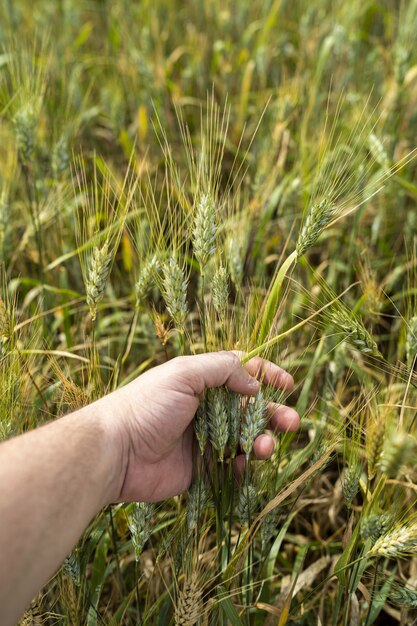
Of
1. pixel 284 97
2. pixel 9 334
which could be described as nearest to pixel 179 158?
pixel 284 97

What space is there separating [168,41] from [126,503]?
2.45m

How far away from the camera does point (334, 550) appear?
1672mm

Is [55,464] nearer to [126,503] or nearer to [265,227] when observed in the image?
[126,503]

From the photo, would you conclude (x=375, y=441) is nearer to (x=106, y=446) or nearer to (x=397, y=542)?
(x=397, y=542)

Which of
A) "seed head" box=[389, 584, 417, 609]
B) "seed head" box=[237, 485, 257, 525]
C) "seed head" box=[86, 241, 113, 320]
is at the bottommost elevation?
"seed head" box=[389, 584, 417, 609]

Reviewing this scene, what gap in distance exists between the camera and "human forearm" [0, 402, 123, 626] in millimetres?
994

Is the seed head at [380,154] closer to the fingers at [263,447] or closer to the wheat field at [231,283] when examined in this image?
the wheat field at [231,283]

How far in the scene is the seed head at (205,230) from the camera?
1.29 meters

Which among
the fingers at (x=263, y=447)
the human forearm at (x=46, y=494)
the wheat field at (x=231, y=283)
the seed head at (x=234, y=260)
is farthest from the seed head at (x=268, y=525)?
the seed head at (x=234, y=260)

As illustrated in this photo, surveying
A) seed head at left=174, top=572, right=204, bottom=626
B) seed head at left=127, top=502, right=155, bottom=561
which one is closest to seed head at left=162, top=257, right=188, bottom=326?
seed head at left=127, top=502, right=155, bottom=561

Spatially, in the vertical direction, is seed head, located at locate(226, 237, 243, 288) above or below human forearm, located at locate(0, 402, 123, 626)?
above

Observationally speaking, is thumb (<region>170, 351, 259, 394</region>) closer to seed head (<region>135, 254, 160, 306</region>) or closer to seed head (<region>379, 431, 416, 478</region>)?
seed head (<region>135, 254, 160, 306</region>)

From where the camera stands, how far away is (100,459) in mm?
1181

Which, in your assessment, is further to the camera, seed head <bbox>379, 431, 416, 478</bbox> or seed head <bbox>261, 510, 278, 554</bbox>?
seed head <bbox>261, 510, 278, 554</bbox>
